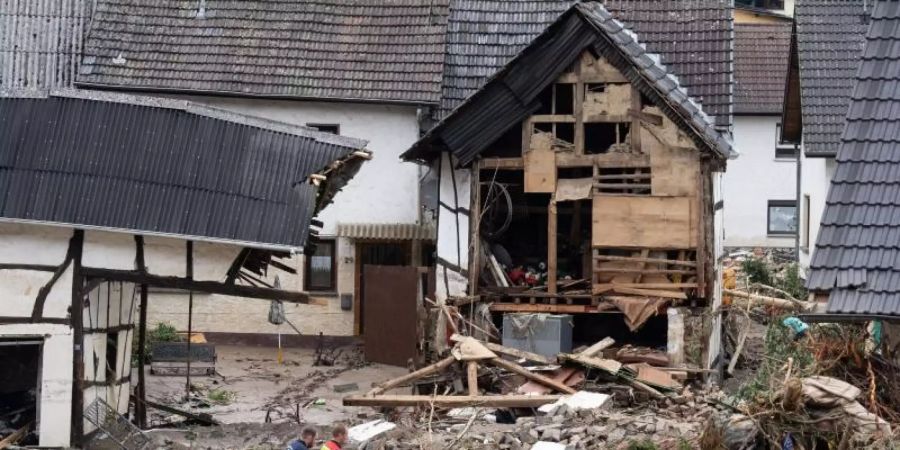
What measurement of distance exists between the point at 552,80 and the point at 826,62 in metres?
10.1

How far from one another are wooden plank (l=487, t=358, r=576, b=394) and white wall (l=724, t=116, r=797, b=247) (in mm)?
23614

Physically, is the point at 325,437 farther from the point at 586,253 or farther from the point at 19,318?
the point at 586,253

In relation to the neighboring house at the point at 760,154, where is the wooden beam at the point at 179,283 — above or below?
below

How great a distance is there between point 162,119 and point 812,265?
9.20 metres

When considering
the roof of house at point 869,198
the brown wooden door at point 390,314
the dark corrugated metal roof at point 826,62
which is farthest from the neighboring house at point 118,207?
the dark corrugated metal roof at point 826,62

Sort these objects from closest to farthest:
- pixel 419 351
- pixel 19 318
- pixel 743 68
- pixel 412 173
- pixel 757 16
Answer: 1. pixel 19 318
2. pixel 419 351
3. pixel 412 173
4. pixel 743 68
5. pixel 757 16

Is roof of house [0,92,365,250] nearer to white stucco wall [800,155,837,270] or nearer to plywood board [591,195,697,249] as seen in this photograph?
plywood board [591,195,697,249]

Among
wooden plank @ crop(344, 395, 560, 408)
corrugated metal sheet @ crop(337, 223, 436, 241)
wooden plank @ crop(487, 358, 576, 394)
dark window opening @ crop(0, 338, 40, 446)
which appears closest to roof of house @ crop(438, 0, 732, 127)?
corrugated metal sheet @ crop(337, 223, 436, 241)

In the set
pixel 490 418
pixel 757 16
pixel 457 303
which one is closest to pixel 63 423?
pixel 490 418

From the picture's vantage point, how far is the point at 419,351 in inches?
906

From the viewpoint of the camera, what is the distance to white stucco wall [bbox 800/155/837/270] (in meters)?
31.2

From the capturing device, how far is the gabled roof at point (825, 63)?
29.8m

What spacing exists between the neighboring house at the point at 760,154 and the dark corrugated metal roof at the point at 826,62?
10.1 m

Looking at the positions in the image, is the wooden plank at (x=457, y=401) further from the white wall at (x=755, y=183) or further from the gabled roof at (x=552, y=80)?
the white wall at (x=755, y=183)
